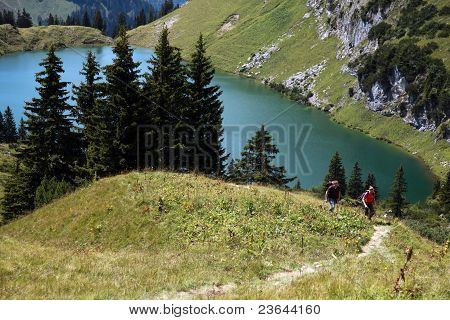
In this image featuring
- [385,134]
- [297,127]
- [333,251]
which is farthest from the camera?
[297,127]

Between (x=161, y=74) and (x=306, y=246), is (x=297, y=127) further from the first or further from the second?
(x=306, y=246)

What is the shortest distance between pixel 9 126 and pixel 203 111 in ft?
333

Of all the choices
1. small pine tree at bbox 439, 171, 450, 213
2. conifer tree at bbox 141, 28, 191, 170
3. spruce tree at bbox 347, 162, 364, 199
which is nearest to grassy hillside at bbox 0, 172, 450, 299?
conifer tree at bbox 141, 28, 191, 170

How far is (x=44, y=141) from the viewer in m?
46.3

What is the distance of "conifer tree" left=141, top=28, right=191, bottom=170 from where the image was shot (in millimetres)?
43344

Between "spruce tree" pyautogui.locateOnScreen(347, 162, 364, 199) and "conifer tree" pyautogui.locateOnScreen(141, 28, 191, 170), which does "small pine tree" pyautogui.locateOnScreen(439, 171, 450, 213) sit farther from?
"conifer tree" pyautogui.locateOnScreen(141, 28, 191, 170)

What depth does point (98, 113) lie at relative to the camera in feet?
139

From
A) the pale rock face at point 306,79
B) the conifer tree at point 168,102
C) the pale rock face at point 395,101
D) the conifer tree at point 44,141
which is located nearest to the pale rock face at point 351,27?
the pale rock face at point 306,79

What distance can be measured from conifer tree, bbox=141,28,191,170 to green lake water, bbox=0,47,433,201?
39.6 metres

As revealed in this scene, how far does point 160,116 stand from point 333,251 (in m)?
30.2

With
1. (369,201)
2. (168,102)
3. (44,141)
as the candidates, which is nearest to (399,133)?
(168,102)

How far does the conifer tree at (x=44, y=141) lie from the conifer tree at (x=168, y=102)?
10193mm

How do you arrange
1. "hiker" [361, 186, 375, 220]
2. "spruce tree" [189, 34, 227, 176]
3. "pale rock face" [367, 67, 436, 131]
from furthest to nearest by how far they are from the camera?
"pale rock face" [367, 67, 436, 131] < "spruce tree" [189, 34, 227, 176] < "hiker" [361, 186, 375, 220]
